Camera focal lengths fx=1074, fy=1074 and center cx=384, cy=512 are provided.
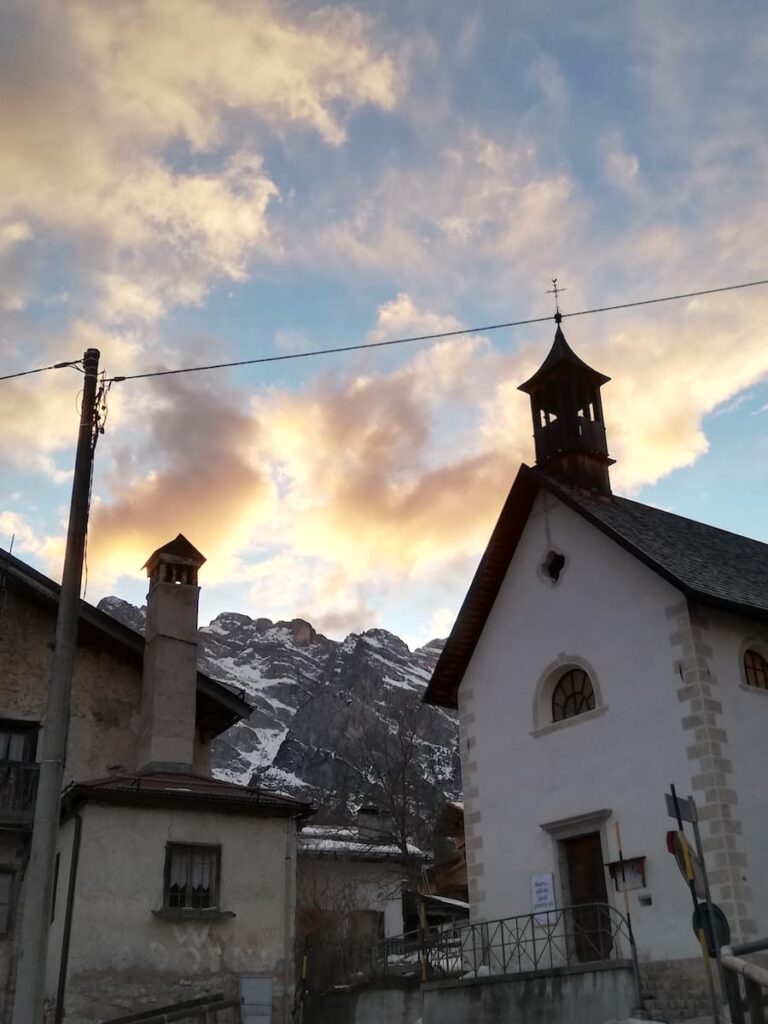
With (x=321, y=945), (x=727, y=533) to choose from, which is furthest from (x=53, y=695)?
(x=321, y=945)

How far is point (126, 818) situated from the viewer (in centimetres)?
1920

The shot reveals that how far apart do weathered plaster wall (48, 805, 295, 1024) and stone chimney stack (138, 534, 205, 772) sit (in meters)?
2.66

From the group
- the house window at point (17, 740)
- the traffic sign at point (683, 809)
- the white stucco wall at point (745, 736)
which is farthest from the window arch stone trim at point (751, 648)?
the house window at point (17, 740)

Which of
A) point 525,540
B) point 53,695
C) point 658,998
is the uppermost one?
point 525,540

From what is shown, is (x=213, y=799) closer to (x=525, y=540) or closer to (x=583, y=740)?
(x=583, y=740)

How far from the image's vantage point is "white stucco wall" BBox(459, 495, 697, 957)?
18234 mm

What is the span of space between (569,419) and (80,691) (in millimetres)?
12578

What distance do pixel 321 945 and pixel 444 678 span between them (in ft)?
43.8

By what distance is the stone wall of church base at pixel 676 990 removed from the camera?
53.9 ft

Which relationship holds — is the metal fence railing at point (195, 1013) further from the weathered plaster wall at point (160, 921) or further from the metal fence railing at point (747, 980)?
the metal fence railing at point (747, 980)

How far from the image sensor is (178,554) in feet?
79.8

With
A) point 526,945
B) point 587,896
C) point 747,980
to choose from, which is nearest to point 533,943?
point 526,945

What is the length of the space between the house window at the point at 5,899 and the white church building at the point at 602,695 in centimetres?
894

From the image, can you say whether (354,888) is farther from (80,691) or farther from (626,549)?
(626,549)
